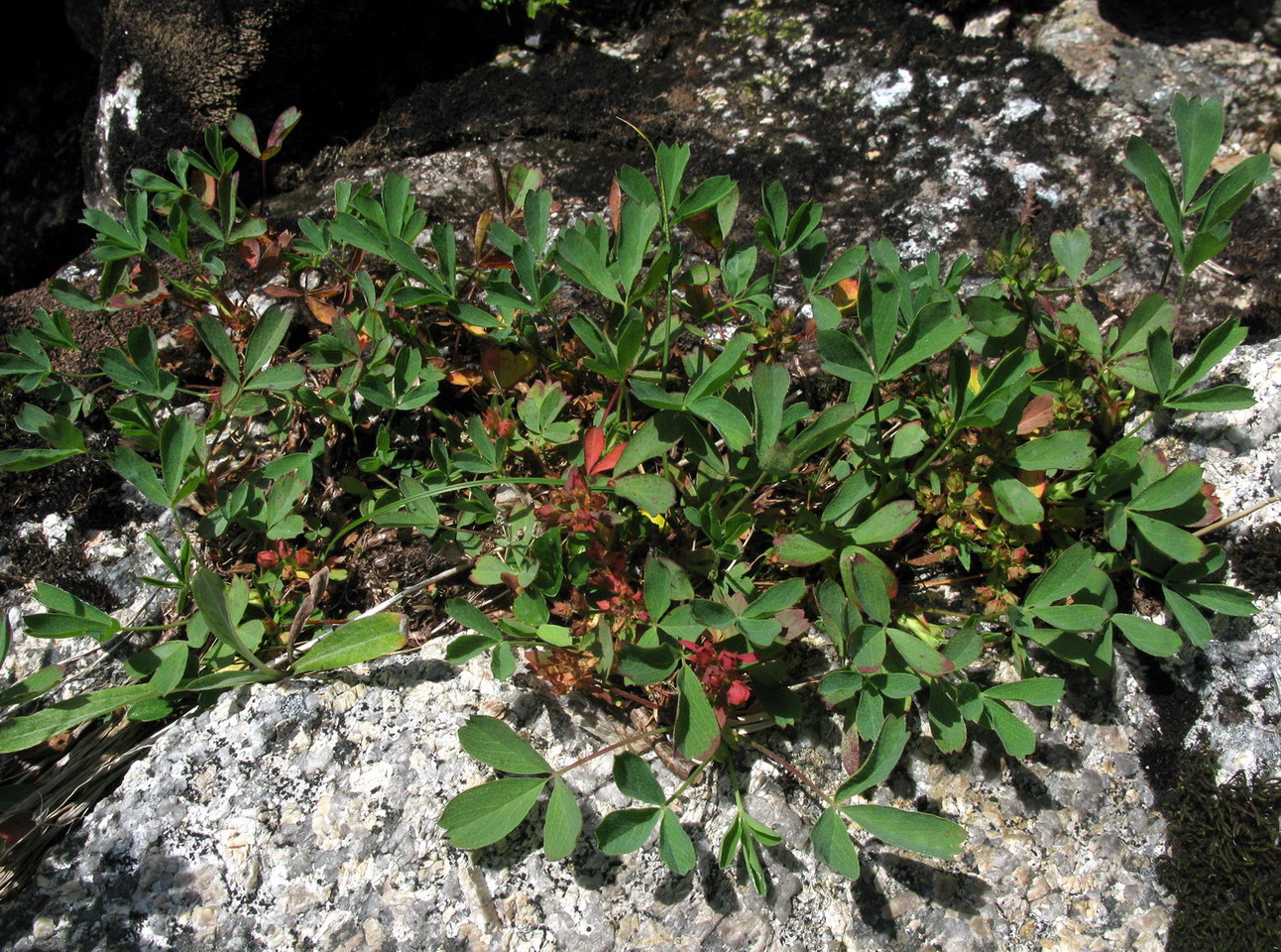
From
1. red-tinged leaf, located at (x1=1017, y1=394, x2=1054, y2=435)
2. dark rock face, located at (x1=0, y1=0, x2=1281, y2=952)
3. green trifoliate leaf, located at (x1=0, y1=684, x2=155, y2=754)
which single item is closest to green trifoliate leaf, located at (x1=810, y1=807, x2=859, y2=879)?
dark rock face, located at (x1=0, y1=0, x2=1281, y2=952)

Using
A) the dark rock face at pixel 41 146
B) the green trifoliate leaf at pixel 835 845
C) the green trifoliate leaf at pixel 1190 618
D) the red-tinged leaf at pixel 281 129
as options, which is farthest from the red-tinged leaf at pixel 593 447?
the dark rock face at pixel 41 146

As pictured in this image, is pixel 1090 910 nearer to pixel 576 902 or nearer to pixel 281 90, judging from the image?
pixel 576 902

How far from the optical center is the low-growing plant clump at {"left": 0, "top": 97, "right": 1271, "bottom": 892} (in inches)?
76.1

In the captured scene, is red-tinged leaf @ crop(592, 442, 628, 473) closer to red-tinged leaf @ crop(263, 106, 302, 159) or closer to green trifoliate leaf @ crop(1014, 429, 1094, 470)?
green trifoliate leaf @ crop(1014, 429, 1094, 470)

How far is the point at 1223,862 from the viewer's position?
6.24ft

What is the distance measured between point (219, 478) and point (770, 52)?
247 centimetres

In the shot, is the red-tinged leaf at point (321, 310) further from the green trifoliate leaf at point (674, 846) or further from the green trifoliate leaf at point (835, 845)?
the green trifoliate leaf at point (835, 845)

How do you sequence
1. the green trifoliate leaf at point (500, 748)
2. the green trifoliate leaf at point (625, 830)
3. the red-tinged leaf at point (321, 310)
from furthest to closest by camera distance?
the red-tinged leaf at point (321, 310)
the green trifoliate leaf at point (500, 748)
the green trifoliate leaf at point (625, 830)

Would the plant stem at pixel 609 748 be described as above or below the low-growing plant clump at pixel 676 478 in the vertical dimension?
below

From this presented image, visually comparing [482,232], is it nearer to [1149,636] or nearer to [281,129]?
[281,129]

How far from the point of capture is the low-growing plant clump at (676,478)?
6.34 feet

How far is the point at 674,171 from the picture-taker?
2256 millimetres

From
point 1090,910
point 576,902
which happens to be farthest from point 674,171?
point 1090,910

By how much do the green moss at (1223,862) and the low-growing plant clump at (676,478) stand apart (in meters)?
0.35
